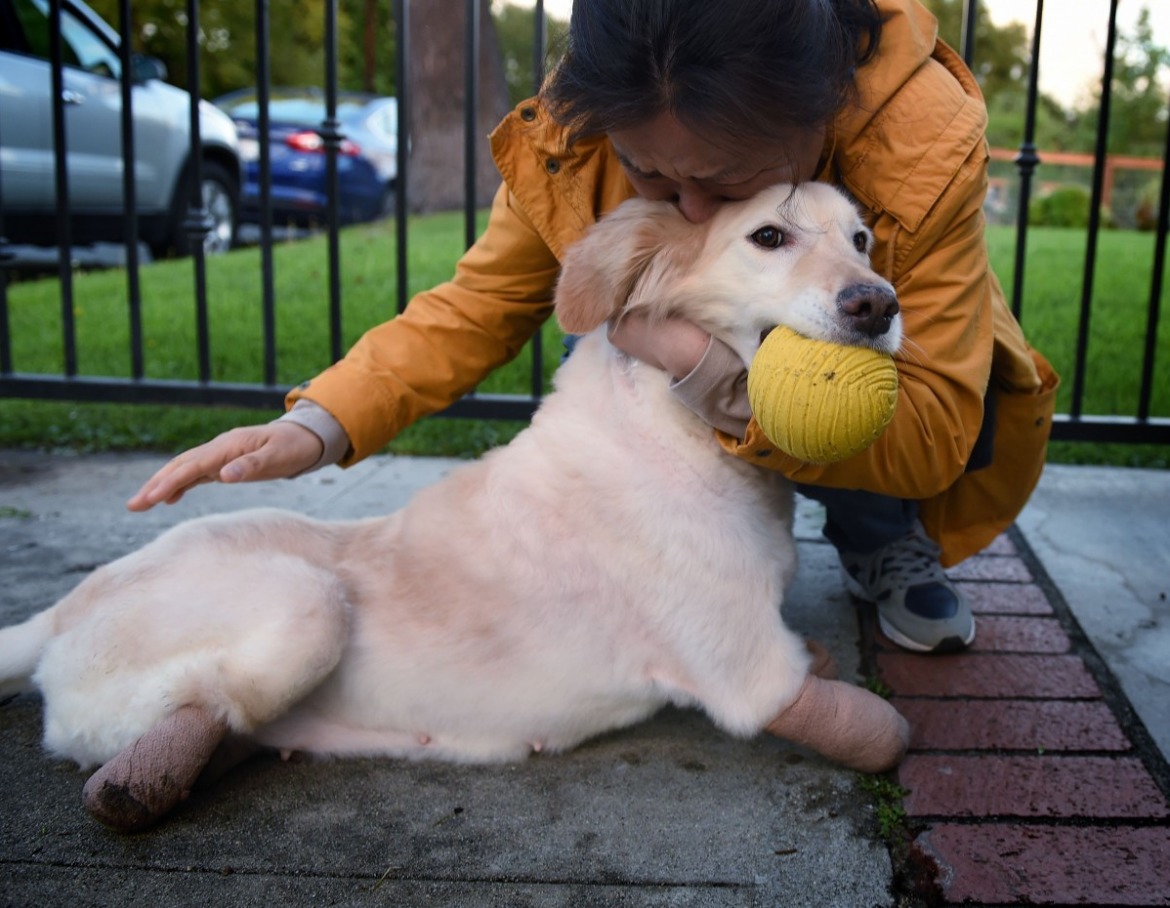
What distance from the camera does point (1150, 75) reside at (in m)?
23.3

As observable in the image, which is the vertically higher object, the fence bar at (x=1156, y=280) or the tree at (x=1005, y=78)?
the tree at (x=1005, y=78)

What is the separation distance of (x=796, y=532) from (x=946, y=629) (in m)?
0.87

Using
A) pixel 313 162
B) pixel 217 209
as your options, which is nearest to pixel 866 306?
pixel 217 209

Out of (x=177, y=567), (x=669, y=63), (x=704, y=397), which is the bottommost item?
(x=177, y=567)

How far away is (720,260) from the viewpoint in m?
2.04

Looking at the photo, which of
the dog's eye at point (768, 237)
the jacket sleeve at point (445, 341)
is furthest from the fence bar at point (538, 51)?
the dog's eye at point (768, 237)

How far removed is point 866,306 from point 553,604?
79 centimetres

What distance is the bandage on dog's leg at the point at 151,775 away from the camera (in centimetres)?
183

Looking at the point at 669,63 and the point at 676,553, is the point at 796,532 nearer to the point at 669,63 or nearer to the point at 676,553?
the point at 676,553

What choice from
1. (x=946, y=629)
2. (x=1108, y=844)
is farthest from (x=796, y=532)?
(x=1108, y=844)

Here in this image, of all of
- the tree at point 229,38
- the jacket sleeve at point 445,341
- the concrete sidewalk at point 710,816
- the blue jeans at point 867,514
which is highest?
the tree at point 229,38

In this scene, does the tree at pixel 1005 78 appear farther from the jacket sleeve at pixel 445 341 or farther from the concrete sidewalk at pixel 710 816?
the concrete sidewalk at pixel 710 816

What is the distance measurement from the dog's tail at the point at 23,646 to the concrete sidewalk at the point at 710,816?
15 cm

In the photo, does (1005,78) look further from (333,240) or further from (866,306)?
(866,306)
